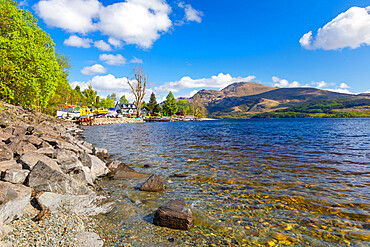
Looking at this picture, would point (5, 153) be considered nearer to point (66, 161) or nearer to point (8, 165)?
point (8, 165)

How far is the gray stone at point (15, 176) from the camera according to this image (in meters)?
5.44

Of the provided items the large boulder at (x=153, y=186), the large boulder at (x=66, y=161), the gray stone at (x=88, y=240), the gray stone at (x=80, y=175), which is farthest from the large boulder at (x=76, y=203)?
the large boulder at (x=66, y=161)

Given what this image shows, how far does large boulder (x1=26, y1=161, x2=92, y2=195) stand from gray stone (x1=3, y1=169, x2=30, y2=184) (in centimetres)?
20

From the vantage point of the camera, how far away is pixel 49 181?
582 centimetres

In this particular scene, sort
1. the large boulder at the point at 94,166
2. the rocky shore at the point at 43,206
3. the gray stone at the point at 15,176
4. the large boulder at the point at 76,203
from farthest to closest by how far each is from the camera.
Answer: the large boulder at the point at 94,166, the gray stone at the point at 15,176, the large boulder at the point at 76,203, the rocky shore at the point at 43,206

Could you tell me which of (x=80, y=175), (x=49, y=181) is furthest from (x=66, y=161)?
(x=49, y=181)

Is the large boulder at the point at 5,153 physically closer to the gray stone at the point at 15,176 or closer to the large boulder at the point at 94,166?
the gray stone at the point at 15,176

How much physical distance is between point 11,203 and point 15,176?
1.84m

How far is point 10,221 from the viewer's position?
416 centimetres

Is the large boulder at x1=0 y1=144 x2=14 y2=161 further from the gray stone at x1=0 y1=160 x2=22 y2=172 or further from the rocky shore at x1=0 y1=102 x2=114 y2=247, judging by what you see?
the gray stone at x1=0 y1=160 x2=22 y2=172

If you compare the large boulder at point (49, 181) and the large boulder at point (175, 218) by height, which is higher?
the large boulder at point (49, 181)

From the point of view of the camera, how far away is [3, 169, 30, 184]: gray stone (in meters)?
5.44

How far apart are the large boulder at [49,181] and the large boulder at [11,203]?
939mm

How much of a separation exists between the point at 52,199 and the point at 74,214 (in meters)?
0.79
